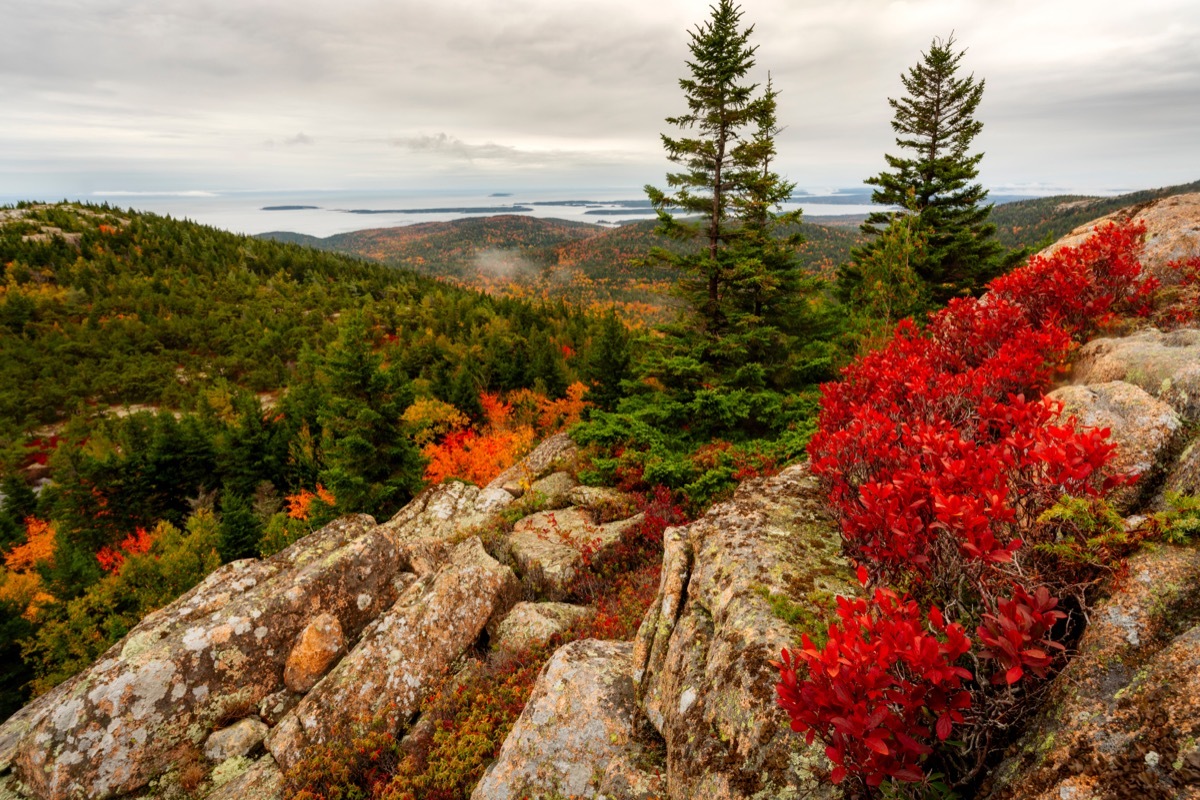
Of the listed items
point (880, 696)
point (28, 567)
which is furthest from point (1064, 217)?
point (28, 567)

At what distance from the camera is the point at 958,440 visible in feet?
13.4

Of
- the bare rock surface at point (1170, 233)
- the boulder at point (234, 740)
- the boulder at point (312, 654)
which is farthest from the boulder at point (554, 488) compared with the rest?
the bare rock surface at point (1170, 233)

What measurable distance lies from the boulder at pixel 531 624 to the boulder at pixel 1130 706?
7447 millimetres

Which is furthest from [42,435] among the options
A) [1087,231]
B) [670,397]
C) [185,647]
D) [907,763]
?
[1087,231]

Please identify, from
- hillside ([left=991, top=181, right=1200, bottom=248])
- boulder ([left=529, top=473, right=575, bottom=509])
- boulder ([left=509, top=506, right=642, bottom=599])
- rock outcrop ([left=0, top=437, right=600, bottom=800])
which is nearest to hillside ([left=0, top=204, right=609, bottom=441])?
boulder ([left=529, top=473, right=575, bottom=509])

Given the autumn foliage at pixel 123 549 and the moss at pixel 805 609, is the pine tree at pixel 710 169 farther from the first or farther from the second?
the autumn foliage at pixel 123 549

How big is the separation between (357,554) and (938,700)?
1147 centimetres

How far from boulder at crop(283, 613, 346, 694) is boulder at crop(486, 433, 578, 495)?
349 inches

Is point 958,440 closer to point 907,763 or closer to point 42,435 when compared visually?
point 907,763

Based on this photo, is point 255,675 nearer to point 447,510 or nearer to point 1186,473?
point 447,510

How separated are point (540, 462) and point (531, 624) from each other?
1280 cm

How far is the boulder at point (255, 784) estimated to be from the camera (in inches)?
295

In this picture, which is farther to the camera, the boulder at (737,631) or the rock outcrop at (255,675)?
the rock outcrop at (255,675)

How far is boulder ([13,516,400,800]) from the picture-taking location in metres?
8.28
